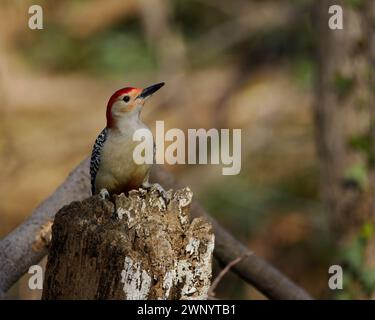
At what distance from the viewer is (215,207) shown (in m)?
9.44

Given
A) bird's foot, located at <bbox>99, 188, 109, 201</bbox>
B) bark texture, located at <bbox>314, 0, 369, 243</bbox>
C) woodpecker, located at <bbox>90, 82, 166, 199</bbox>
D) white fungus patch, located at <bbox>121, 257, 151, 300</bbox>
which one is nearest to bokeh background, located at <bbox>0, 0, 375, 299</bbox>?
bark texture, located at <bbox>314, 0, 369, 243</bbox>

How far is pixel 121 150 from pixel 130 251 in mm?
834

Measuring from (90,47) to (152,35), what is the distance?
1556 millimetres

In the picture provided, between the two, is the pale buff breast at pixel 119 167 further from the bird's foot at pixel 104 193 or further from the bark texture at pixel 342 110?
the bark texture at pixel 342 110

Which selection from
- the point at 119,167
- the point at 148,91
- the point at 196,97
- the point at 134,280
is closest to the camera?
the point at 134,280

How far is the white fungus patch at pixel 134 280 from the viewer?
282 cm

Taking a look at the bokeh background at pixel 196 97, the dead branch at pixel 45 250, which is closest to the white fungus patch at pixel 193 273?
the dead branch at pixel 45 250

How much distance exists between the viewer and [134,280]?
112 inches

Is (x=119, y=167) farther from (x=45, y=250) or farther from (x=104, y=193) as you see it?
(x=45, y=250)

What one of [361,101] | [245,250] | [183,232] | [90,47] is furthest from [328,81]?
[90,47]

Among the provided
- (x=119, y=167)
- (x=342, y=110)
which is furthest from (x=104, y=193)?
(x=342, y=110)

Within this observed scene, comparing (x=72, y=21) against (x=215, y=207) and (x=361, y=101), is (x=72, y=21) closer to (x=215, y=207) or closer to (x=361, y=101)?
(x=215, y=207)

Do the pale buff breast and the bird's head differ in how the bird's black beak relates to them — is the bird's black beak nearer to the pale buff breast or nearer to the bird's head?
the bird's head
